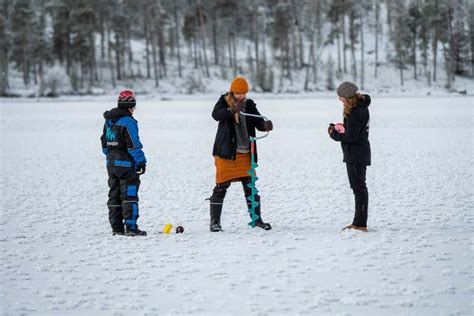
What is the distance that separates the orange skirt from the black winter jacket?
953mm

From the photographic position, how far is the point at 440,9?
62.6m

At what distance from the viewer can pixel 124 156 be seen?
707 cm

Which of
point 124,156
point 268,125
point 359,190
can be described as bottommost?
point 359,190

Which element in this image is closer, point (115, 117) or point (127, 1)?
point (115, 117)

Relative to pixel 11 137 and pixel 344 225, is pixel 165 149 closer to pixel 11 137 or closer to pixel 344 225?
pixel 11 137

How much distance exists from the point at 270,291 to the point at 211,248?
5.29ft

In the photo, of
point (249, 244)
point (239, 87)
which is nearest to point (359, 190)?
point (249, 244)

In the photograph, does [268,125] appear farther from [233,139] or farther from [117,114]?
[117,114]

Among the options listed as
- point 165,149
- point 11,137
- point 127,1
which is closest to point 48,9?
point 127,1

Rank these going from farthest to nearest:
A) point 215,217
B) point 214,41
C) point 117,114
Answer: point 214,41 → point 215,217 → point 117,114

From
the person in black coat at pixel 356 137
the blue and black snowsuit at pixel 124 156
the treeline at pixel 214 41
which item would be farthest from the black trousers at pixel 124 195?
the treeline at pixel 214 41

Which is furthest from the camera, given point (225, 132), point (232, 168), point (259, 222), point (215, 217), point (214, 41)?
point (214, 41)

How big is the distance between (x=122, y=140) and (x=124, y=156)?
0.20 meters

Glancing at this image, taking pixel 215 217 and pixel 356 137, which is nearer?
pixel 356 137
